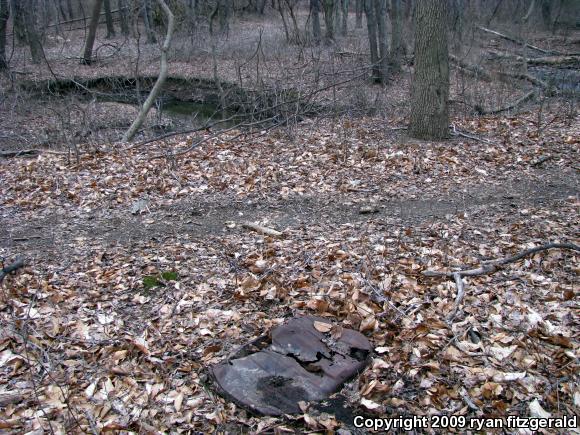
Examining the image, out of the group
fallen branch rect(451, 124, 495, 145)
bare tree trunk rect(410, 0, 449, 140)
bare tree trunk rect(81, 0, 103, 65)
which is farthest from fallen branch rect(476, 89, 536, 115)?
bare tree trunk rect(81, 0, 103, 65)

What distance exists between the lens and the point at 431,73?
873 centimetres

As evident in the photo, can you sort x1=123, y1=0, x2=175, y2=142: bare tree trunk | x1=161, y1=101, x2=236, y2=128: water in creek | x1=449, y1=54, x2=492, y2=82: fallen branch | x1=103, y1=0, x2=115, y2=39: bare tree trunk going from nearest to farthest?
x1=123, y1=0, x2=175, y2=142: bare tree trunk → x1=449, y1=54, x2=492, y2=82: fallen branch → x1=161, y1=101, x2=236, y2=128: water in creek → x1=103, y1=0, x2=115, y2=39: bare tree trunk

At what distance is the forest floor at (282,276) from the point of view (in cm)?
351

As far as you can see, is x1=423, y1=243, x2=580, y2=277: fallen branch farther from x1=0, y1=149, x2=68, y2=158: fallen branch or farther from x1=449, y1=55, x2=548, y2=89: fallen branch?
x1=449, y1=55, x2=548, y2=89: fallen branch

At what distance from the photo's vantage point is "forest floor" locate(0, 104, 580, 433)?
351cm

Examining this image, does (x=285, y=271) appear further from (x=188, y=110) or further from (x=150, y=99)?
(x=188, y=110)

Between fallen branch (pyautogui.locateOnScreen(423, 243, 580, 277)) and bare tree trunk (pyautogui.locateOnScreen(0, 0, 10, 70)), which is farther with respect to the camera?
bare tree trunk (pyautogui.locateOnScreen(0, 0, 10, 70))

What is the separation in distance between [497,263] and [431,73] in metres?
4.75

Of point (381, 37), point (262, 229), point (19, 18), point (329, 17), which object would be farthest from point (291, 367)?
point (19, 18)

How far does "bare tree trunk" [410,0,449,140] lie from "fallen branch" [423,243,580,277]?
438 centimetres

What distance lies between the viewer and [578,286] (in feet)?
14.5

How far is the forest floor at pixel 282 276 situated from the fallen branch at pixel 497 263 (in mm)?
61

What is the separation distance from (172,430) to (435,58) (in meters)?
7.29

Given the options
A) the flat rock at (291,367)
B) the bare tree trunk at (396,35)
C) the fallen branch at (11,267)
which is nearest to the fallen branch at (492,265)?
the flat rock at (291,367)
